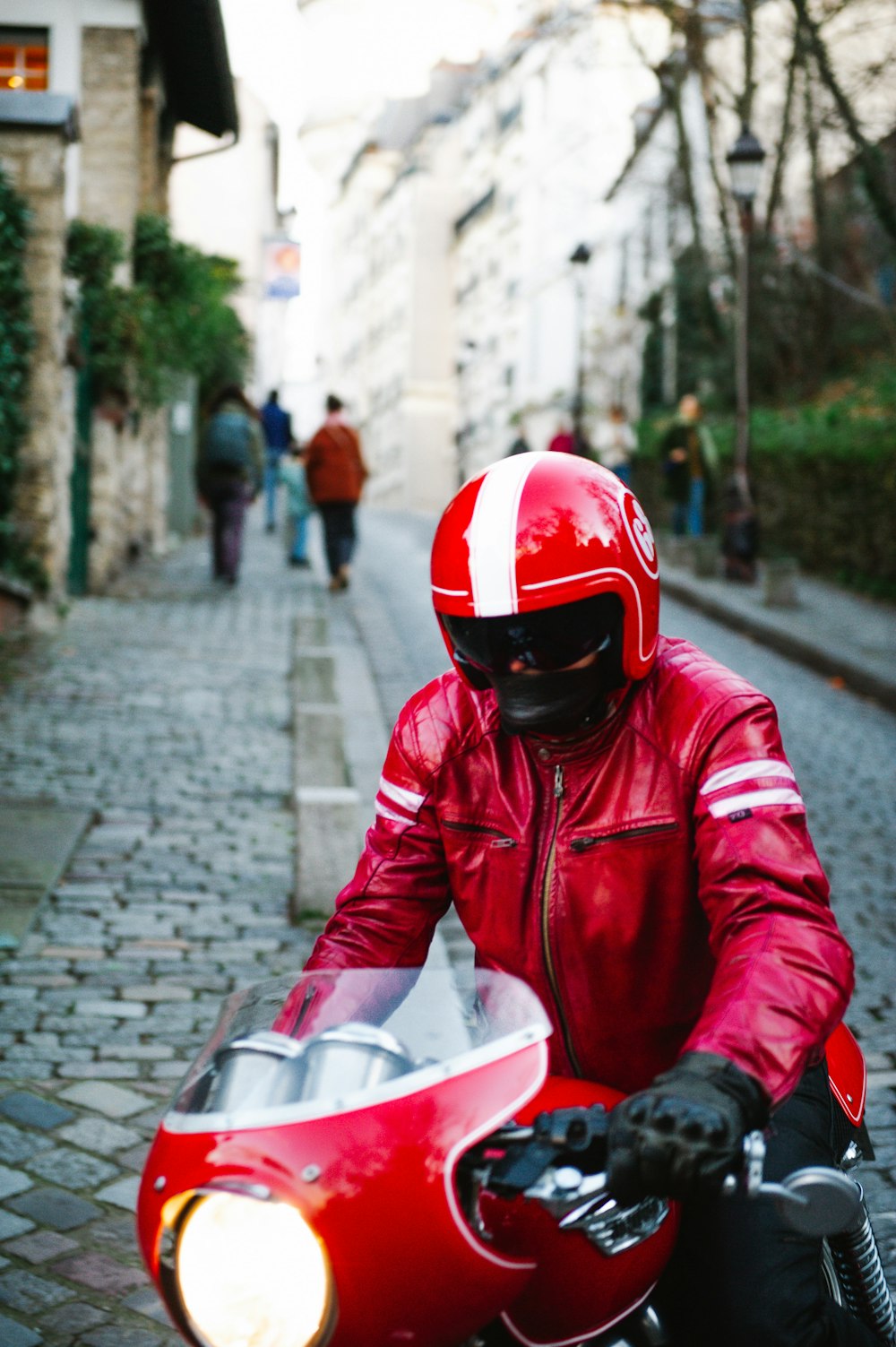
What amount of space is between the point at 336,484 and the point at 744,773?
1311cm

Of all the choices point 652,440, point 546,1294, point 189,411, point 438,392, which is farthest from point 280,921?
point 438,392

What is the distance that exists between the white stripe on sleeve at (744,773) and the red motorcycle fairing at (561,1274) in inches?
20.7

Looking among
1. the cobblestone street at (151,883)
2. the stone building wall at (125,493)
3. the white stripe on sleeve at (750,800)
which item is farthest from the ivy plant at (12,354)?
the white stripe on sleeve at (750,800)

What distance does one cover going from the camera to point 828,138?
23016 millimetres

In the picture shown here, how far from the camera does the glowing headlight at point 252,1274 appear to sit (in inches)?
55.2

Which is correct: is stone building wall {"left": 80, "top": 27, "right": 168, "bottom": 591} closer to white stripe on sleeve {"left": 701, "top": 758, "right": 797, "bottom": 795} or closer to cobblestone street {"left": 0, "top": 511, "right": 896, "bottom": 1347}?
cobblestone street {"left": 0, "top": 511, "right": 896, "bottom": 1347}

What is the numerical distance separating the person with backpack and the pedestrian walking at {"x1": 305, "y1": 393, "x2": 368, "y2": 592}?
61cm

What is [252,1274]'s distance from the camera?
141cm

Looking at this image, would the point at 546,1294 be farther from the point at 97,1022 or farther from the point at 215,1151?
the point at 97,1022

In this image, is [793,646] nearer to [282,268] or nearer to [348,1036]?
[348,1036]

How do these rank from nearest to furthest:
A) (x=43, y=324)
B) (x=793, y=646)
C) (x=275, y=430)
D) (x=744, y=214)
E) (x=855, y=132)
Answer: (x=43, y=324) < (x=793, y=646) < (x=744, y=214) < (x=855, y=132) < (x=275, y=430)

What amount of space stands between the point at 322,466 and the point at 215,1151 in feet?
45.4

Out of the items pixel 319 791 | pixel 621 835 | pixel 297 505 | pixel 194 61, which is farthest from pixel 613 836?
pixel 194 61

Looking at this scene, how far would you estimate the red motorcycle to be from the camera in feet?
4.61
